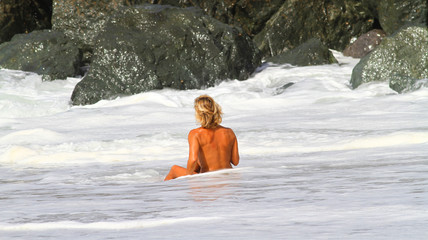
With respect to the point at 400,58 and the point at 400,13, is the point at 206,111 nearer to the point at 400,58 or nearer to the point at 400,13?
the point at 400,58

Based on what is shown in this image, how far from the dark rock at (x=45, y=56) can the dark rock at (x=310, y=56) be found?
17.3 feet

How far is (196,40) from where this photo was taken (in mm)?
13148

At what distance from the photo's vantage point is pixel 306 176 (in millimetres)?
3768

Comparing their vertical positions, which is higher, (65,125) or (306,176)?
(306,176)

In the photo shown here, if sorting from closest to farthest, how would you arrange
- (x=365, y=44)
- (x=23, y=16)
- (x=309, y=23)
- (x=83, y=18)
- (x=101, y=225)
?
(x=101, y=225) < (x=83, y=18) < (x=365, y=44) < (x=309, y=23) < (x=23, y=16)

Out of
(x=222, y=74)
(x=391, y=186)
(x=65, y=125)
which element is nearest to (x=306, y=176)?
(x=391, y=186)

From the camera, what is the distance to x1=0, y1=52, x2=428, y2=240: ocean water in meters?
2.23

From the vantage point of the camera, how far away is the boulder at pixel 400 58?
11.6 meters

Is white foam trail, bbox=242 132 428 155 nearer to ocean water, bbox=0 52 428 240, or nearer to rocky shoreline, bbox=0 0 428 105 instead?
ocean water, bbox=0 52 428 240

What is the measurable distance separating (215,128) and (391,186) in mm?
1877

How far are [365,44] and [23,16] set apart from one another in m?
9.86

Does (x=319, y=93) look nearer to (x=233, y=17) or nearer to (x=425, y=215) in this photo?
(x=233, y=17)

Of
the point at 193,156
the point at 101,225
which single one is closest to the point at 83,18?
the point at 193,156

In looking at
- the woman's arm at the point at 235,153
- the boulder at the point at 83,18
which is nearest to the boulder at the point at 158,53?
the boulder at the point at 83,18
